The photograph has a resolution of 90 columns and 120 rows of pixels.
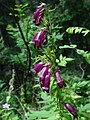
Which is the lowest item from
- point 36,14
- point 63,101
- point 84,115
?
point 84,115

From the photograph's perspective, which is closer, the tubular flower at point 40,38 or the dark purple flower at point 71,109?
the tubular flower at point 40,38

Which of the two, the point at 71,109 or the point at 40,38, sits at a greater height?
the point at 40,38

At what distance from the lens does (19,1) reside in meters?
7.74

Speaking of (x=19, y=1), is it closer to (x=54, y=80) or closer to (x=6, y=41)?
(x=6, y=41)

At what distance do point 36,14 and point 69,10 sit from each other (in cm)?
457

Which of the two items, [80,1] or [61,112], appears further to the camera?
[80,1]

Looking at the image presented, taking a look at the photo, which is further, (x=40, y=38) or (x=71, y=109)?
(x=71, y=109)

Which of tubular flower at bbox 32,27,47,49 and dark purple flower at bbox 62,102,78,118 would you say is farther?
dark purple flower at bbox 62,102,78,118

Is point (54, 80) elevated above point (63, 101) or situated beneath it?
elevated above

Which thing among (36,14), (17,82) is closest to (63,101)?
(36,14)

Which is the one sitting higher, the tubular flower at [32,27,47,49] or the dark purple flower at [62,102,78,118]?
the tubular flower at [32,27,47,49]

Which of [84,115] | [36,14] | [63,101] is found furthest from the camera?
[84,115]

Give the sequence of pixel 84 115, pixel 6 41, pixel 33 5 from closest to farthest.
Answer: pixel 84 115 → pixel 6 41 → pixel 33 5

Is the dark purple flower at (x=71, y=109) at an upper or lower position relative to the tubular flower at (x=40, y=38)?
lower
